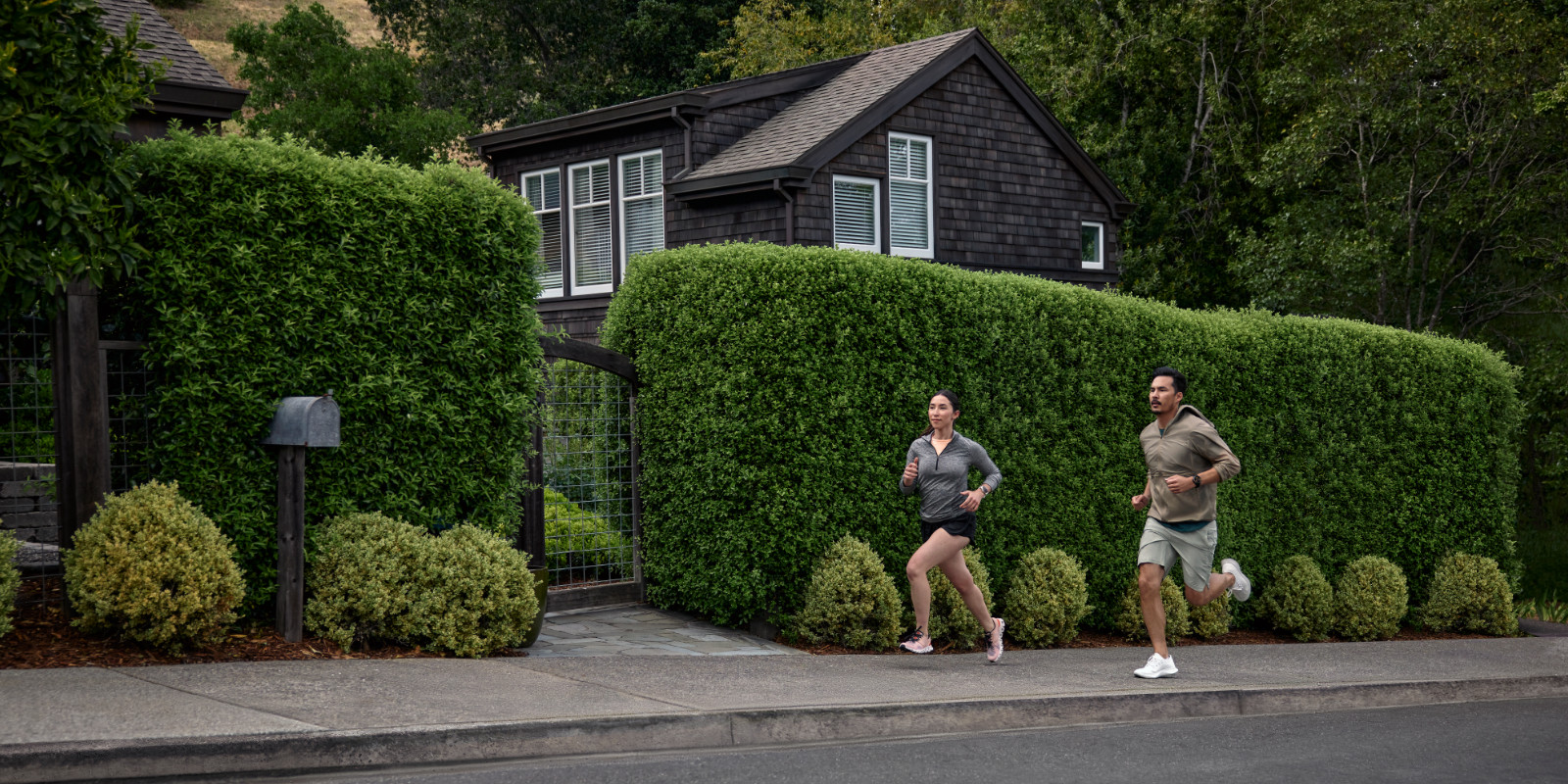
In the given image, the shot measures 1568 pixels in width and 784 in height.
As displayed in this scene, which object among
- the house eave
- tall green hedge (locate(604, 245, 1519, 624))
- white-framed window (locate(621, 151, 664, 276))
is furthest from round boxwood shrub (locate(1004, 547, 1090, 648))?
white-framed window (locate(621, 151, 664, 276))

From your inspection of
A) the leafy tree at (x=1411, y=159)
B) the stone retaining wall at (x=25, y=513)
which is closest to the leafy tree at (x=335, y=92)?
the leafy tree at (x=1411, y=159)

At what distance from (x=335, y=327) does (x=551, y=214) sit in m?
15.0

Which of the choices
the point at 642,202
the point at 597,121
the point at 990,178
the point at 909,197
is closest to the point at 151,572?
the point at 642,202

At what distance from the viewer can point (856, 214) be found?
20.3 meters

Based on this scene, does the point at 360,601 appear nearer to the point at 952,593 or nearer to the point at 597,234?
the point at 952,593

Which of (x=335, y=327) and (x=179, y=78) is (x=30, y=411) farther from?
(x=179, y=78)

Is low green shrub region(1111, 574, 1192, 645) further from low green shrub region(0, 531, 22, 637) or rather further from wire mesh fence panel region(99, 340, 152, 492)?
low green shrub region(0, 531, 22, 637)

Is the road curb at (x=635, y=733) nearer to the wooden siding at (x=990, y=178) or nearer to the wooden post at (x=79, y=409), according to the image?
the wooden post at (x=79, y=409)

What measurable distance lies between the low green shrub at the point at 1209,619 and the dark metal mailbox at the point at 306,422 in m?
7.38

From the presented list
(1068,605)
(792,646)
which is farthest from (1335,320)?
(792,646)

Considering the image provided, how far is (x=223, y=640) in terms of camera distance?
7.50m

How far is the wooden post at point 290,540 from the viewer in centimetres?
775

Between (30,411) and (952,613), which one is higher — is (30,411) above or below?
above

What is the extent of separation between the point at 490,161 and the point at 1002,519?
16239 millimetres
